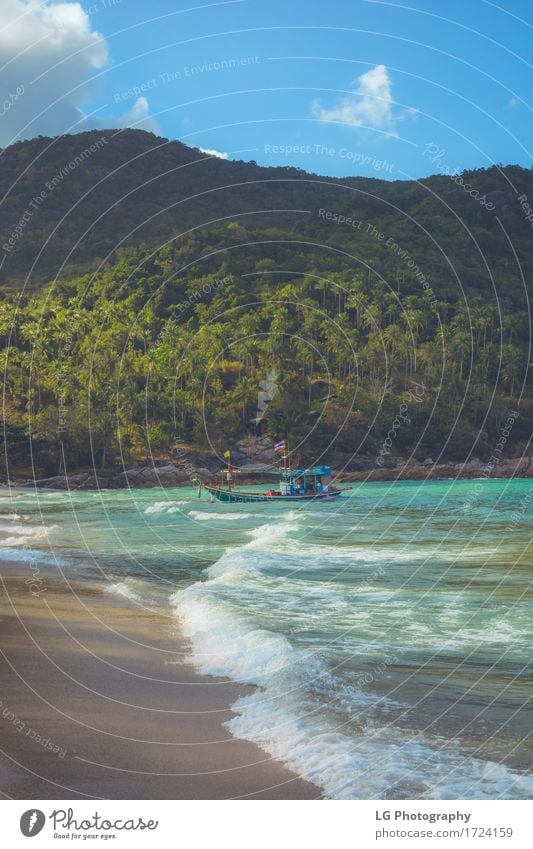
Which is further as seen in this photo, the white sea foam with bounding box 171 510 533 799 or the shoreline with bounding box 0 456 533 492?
the shoreline with bounding box 0 456 533 492

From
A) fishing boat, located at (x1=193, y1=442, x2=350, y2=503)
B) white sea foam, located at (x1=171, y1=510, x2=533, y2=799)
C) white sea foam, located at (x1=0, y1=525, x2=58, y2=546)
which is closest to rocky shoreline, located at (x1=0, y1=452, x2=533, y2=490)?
fishing boat, located at (x1=193, y1=442, x2=350, y2=503)

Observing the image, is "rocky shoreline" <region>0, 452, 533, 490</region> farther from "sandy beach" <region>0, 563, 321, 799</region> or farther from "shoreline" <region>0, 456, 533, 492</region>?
"sandy beach" <region>0, 563, 321, 799</region>

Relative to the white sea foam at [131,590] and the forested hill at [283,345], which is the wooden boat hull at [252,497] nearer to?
the forested hill at [283,345]

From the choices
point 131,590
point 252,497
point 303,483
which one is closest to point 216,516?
point 252,497

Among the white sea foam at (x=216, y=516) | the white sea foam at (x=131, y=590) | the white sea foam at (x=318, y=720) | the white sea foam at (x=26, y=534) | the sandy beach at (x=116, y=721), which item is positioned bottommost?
the white sea foam at (x=216, y=516)

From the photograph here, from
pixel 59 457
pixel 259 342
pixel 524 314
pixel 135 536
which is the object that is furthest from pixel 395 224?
pixel 135 536

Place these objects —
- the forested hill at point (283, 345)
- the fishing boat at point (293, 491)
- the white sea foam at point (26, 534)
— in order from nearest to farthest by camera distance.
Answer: the white sea foam at point (26, 534) < the fishing boat at point (293, 491) < the forested hill at point (283, 345)

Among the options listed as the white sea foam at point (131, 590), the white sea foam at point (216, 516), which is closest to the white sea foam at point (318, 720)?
the white sea foam at point (131, 590)
